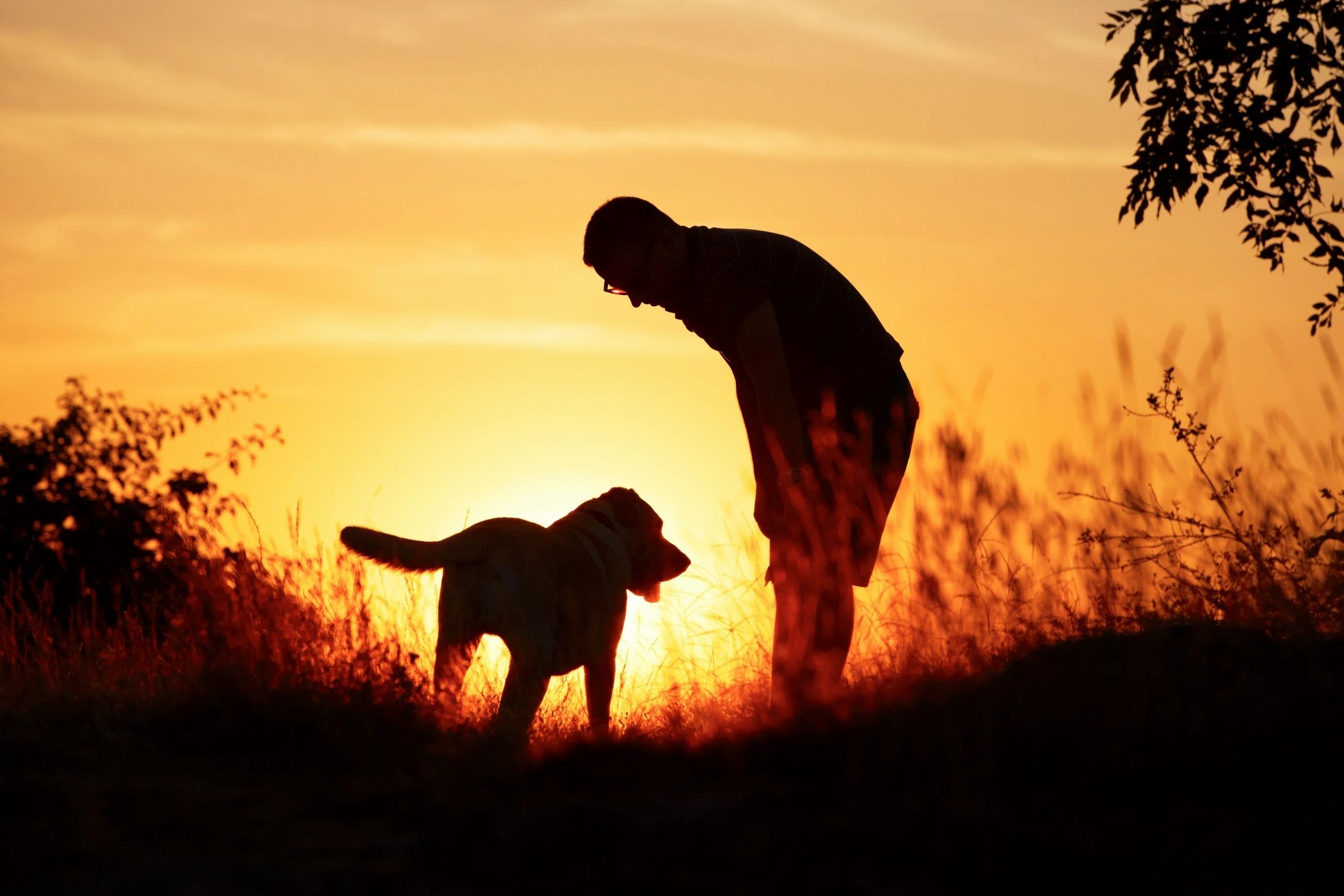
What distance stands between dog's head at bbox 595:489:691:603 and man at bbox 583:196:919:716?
1.29 metres

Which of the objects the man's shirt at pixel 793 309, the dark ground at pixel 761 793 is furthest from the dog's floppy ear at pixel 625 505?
the dark ground at pixel 761 793

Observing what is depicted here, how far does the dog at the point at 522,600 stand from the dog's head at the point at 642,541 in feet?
1.48

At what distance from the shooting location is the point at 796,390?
462 cm

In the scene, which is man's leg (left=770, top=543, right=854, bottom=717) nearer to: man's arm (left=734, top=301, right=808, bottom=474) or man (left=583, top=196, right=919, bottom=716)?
man (left=583, top=196, right=919, bottom=716)

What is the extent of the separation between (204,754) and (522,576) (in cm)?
196

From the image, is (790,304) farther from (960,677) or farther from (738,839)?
(738,839)

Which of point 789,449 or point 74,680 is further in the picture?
point 74,680

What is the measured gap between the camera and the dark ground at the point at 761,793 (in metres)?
2.42

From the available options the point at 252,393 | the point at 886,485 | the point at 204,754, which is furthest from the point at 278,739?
the point at 252,393

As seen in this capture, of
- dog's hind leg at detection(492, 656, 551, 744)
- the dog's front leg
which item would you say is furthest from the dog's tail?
the dog's front leg

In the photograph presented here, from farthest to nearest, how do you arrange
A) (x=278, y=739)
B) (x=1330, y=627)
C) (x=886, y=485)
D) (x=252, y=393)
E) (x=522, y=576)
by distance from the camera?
(x=252, y=393)
(x=522, y=576)
(x=886, y=485)
(x=1330, y=627)
(x=278, y=739)

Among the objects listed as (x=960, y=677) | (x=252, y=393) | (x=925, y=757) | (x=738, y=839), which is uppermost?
(x=252, y=393)

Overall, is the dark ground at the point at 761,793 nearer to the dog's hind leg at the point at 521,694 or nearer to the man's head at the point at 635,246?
the dog's hind leg at the point at 521,694

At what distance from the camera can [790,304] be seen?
4.48 meters
